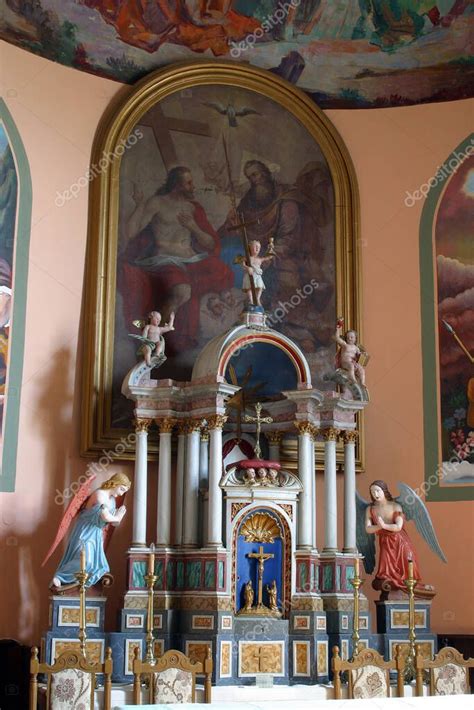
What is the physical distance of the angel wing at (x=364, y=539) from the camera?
1416 cm

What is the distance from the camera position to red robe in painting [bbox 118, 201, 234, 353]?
14750 mm

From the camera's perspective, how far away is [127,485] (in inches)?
503

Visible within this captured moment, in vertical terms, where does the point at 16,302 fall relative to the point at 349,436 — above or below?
above

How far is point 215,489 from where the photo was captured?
42.2ft

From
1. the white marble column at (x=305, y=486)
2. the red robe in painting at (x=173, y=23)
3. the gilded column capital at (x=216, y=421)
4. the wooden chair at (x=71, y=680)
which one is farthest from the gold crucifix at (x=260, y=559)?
the red robe in painting at (x=173, y=23)

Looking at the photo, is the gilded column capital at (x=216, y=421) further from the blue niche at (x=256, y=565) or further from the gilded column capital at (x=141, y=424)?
the blue niche at (x=256, y=565)

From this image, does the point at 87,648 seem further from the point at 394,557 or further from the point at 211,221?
the point at 211,221

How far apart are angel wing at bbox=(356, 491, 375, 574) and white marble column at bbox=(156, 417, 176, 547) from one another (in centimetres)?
258

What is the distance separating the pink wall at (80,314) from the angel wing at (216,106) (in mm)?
1390

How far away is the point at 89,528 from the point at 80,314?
3233 mm

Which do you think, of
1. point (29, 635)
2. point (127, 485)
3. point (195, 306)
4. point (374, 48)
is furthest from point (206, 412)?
point (374, 48)

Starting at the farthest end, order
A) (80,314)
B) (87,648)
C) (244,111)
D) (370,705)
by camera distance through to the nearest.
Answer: (244,111) → (80,314) → (87,648) → (370,705)

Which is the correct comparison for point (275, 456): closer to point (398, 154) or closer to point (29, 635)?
point (29, 635)

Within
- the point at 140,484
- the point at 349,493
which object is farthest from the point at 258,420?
the point at 140,484
